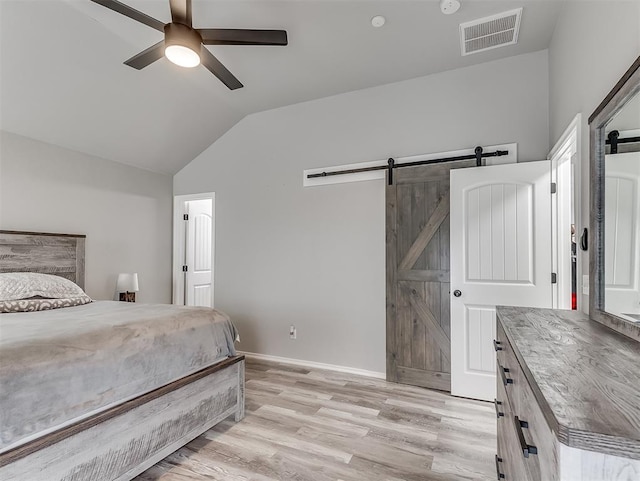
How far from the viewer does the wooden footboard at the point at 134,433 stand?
4.54 ft

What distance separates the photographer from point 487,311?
2.94 m

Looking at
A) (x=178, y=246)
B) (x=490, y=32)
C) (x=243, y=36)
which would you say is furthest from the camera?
(x=178, y=246)

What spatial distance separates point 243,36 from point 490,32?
2.02 meters

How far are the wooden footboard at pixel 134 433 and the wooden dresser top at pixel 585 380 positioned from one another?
1.83m

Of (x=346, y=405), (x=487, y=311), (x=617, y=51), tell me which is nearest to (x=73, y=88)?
(x=346, y=405)

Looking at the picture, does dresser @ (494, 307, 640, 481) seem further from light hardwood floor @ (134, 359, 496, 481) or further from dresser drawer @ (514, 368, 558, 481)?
light hardwood floor @ (134, 359, 496, 481)

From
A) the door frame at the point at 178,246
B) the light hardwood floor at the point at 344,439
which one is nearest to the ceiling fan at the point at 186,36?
the light hardwood floor at the point at 344,439

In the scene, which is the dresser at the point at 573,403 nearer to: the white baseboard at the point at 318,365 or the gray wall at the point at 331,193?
the white baseboard at the point at 318,365

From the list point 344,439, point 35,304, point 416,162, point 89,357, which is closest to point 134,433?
point 89,357

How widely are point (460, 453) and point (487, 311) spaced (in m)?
1.24

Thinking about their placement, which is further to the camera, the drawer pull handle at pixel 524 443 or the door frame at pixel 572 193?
the door frame at pixel 572 193

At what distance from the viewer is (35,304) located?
258 cm

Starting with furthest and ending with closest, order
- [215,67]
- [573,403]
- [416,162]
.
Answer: [416,162]
[215,67]
[573,403]

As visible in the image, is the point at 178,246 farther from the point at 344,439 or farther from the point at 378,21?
the point at 378,21
